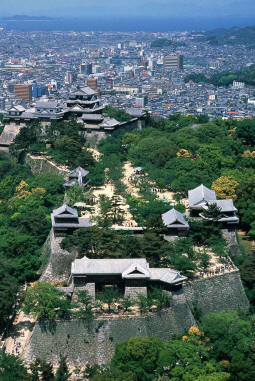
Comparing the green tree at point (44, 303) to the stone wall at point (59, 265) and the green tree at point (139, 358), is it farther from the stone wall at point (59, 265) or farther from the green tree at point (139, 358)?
the stone wall at point (59, 265)

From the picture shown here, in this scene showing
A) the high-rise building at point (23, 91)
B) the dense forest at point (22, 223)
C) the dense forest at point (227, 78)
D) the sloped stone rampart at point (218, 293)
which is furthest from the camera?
the dense forest at point (227, 78)

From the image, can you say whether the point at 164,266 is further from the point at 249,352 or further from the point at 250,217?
the point at 250,217

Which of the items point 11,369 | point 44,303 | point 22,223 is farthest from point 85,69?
point 11,369

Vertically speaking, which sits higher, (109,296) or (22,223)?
(109,296)

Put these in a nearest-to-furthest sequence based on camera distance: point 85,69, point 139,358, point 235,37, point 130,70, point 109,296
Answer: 1. point 139,358
2. point 109,296
3. point 85,69
4. point 130,70
5. point 235,37

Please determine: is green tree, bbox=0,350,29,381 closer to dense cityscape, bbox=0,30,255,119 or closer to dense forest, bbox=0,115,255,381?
dense forest, bbox=0,115,255,381

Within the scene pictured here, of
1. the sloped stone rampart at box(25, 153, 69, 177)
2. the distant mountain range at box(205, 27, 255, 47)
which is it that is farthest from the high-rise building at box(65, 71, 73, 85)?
the sloped stone rampart at box(25, 153, 69, 177)

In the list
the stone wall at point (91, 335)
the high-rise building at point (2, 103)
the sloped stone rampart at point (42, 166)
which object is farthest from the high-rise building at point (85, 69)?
the stone wall at point (91, 335)

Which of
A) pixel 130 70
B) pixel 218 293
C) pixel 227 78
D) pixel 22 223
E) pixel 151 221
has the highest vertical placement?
pixel 151 221

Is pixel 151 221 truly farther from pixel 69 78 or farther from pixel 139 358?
pixel 69 78

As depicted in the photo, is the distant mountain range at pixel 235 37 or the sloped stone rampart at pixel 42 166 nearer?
the sloped stone rampart at pixel 42 166
